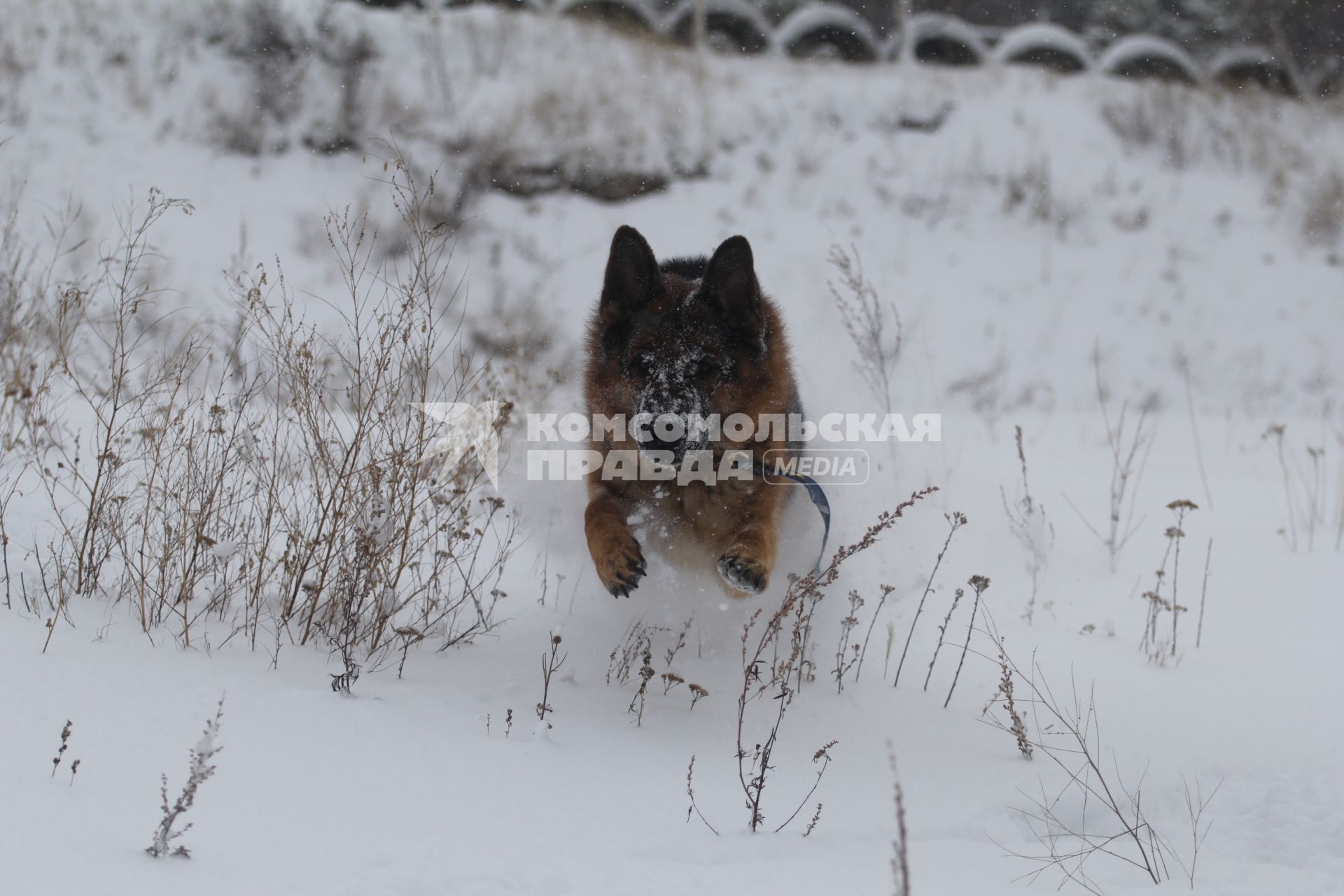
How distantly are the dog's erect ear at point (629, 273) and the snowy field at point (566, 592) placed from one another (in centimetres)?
73

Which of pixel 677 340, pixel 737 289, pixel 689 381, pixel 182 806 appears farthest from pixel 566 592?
pixel 182 806

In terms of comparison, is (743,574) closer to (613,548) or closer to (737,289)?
(613,548)

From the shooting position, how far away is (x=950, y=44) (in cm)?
1938

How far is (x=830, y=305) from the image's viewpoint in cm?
947

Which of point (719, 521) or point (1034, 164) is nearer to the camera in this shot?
point (719, 521)

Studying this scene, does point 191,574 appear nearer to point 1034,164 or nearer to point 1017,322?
point 1017,322

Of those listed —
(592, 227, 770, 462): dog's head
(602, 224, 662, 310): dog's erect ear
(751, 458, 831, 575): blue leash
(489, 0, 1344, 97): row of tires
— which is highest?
(489, 0, 1344, 97): row of tires

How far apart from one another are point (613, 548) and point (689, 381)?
81 cm

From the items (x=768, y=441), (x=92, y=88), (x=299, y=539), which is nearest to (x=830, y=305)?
(x=768, y=441)

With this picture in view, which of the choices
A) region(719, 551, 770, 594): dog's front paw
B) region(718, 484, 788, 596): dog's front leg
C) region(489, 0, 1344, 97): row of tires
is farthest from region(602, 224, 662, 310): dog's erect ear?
region(489, 0, 1344, 97): row of tires

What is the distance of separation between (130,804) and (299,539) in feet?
4.81

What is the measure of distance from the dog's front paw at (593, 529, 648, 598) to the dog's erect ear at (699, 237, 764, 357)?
1.10 m

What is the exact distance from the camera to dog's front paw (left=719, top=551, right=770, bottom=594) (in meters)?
3.34

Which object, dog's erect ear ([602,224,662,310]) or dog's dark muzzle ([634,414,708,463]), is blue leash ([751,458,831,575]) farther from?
dog's erect ear ([602,224,662,310])
